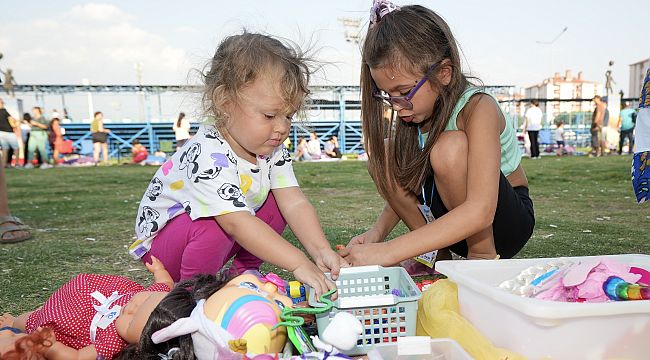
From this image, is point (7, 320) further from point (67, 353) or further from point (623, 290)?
point (623, 290)

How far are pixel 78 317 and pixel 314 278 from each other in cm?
66

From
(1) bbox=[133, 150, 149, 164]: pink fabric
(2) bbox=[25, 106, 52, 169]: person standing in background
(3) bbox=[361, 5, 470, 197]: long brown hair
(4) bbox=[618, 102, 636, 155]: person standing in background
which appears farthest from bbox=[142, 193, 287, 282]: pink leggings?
(4) bbox=[618, 102, 636, 155]: person standing in background

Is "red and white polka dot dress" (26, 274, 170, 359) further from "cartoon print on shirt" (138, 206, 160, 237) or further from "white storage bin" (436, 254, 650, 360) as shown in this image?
"white storage bin" (436, 254, 650, 360)

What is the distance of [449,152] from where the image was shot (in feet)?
5.53

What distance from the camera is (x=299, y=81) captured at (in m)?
1.74

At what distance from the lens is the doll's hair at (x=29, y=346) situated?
43.8 inches

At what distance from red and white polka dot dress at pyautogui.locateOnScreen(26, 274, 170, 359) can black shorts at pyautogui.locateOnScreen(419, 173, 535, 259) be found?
973 mm

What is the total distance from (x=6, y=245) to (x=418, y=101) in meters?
2.35

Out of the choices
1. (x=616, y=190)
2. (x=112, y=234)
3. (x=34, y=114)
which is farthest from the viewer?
(x=34, y=114)

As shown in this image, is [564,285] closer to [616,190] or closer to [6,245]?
[6,245]

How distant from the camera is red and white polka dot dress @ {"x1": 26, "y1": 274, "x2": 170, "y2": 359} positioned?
1.34 metres

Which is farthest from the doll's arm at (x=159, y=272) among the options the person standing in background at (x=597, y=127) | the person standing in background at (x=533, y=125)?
the person standing in background at (x=597, y=127)

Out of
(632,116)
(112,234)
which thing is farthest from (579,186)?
(632,116)

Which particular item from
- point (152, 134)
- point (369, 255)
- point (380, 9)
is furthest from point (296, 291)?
point (152, 134)
